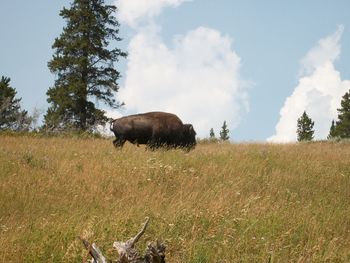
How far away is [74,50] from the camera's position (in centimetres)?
2869

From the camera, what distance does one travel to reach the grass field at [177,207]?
16.9ft

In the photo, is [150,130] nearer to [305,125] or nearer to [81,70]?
[81,70]

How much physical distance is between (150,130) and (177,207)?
10.6 meters

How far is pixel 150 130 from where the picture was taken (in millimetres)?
17250

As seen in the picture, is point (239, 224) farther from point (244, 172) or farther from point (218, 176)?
point (244, 172)

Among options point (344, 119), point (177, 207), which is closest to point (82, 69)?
point (177, 207)

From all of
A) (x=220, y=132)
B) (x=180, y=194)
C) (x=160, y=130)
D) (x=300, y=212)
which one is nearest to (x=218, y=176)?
(x=180, y=194)

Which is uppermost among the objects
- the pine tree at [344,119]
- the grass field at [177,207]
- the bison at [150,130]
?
the pine tree at [344,119]

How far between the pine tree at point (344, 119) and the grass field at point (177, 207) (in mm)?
48658

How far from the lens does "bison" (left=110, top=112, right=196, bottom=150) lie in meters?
17.2

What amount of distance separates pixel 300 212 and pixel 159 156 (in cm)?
562

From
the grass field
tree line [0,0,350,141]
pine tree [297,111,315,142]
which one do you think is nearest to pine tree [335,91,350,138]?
pine tree [297,111,315,142]

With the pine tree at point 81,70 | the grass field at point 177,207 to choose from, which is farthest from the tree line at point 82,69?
the grass field at point 177,207

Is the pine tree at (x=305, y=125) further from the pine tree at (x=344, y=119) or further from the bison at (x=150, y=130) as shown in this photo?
the bison at (x=150, y=130)
